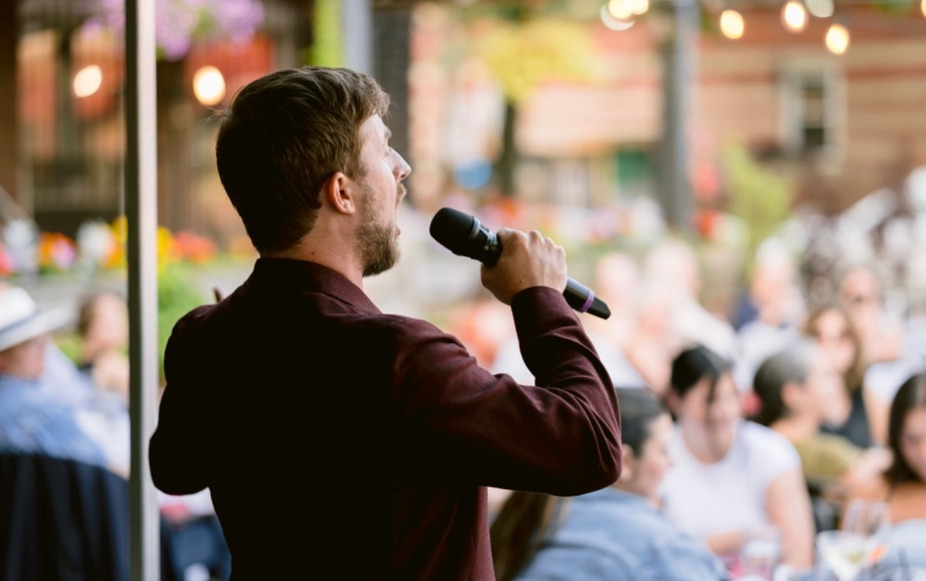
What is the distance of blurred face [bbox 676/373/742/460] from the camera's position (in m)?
3.64

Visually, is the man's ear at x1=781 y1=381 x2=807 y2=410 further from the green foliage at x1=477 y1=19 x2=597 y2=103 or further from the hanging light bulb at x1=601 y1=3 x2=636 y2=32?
the green foliage at x1=477 y1=19 x2=597 y2=103

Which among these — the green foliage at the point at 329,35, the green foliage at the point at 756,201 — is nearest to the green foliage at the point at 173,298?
the green foliage at the point at 329,35

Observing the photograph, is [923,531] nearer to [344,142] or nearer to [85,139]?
[344,142]

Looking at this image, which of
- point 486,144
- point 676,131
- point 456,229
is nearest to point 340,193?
point 456,229

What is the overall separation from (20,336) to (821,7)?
3.82 meters

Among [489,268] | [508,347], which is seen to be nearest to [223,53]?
[508,347]

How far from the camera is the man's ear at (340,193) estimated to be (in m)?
1.28

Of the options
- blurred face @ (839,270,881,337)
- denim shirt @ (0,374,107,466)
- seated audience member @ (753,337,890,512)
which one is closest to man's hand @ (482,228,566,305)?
denim shirt @ (0,374,107,466)

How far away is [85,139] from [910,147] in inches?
411

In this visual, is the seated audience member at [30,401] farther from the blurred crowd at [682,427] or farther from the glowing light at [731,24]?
the glowing light at [731,24]

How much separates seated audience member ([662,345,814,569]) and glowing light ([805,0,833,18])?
2.35 m

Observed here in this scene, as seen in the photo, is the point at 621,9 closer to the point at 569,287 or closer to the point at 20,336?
the point at 20,336

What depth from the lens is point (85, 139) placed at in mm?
8656

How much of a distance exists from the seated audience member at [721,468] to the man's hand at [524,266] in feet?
7.70
